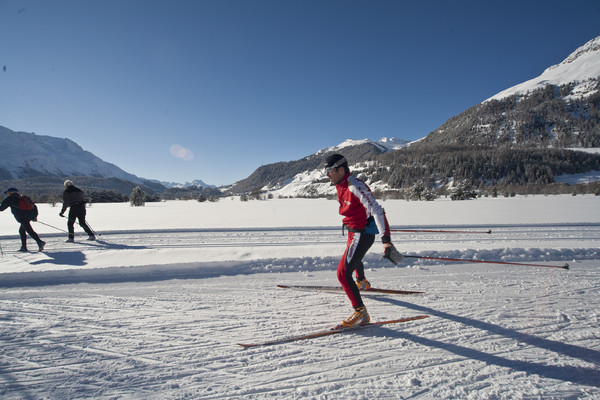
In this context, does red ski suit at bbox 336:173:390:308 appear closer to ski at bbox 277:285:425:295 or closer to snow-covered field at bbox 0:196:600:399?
snow-covered field at bbox 0:196:600:399

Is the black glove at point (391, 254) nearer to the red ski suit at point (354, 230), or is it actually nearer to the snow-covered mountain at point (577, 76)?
the red ski suit at point (354, 230)

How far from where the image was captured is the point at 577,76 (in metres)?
159

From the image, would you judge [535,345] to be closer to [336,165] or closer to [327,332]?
[327,332]

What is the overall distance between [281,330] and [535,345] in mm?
2806

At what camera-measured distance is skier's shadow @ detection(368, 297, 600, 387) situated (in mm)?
2232

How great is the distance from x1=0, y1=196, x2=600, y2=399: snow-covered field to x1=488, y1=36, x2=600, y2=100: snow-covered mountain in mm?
221245

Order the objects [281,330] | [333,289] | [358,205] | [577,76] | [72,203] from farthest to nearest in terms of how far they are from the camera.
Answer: [577,76], [72,203], [333,289], [358,205], [281,330]

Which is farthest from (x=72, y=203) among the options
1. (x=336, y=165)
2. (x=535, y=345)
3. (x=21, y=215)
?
(x=535, y=345)

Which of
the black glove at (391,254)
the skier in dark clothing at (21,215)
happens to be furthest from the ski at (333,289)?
the skier in dark clothing at (21,215)

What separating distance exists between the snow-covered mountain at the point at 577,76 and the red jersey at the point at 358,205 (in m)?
223

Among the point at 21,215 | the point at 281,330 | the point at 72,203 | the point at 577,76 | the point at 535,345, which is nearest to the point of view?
the point at 535,345

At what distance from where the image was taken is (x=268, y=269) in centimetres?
505

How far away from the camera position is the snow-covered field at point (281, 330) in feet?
7.06

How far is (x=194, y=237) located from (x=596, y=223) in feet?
54.7
